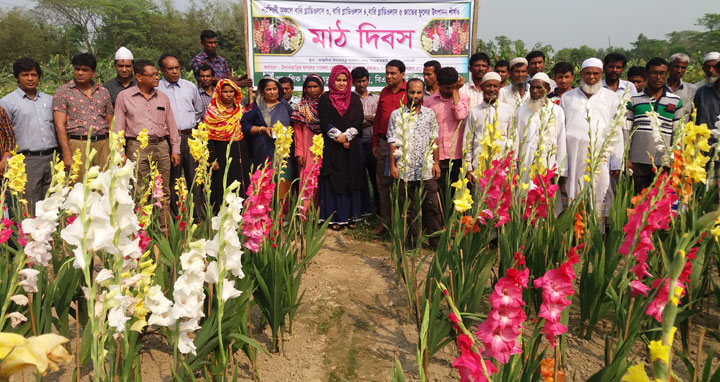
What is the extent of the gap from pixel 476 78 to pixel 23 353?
16.2 feet

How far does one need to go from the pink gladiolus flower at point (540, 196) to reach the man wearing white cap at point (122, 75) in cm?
405

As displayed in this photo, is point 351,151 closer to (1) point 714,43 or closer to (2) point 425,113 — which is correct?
(2) point 425,113

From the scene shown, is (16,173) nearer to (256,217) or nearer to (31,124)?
(256,217)

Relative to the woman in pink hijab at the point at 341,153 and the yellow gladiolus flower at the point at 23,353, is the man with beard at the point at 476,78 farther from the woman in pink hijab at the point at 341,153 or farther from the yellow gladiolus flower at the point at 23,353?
the yellow gladiolus flower at the point at 23,353

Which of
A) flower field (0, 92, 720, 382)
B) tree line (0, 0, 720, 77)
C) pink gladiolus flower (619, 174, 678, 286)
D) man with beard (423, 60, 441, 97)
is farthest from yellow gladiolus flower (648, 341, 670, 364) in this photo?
tree line (0, 0, 720, 77)

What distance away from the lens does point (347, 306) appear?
3.50 meters

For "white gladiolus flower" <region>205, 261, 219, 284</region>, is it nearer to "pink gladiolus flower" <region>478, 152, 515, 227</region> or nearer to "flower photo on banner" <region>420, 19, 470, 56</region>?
"pink gladiolus flower" <region>478, 152, 515, 227</region>


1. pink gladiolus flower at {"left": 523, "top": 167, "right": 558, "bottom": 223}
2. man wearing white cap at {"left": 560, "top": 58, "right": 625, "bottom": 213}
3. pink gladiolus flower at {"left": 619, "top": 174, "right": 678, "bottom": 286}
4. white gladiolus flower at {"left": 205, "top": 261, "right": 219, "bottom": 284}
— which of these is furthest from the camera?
man wearing white cap at {"left": 560, "top": 58, "right": 625, "bottom": 213}

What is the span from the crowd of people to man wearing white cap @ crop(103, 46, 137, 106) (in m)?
0.01

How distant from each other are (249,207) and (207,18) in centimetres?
4741

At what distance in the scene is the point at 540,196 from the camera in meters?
2.93

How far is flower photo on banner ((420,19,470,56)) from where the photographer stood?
6.29 meters

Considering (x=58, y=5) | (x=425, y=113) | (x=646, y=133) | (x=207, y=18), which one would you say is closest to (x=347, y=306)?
(x=425, y=113)

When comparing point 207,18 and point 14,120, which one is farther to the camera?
point 207,18
